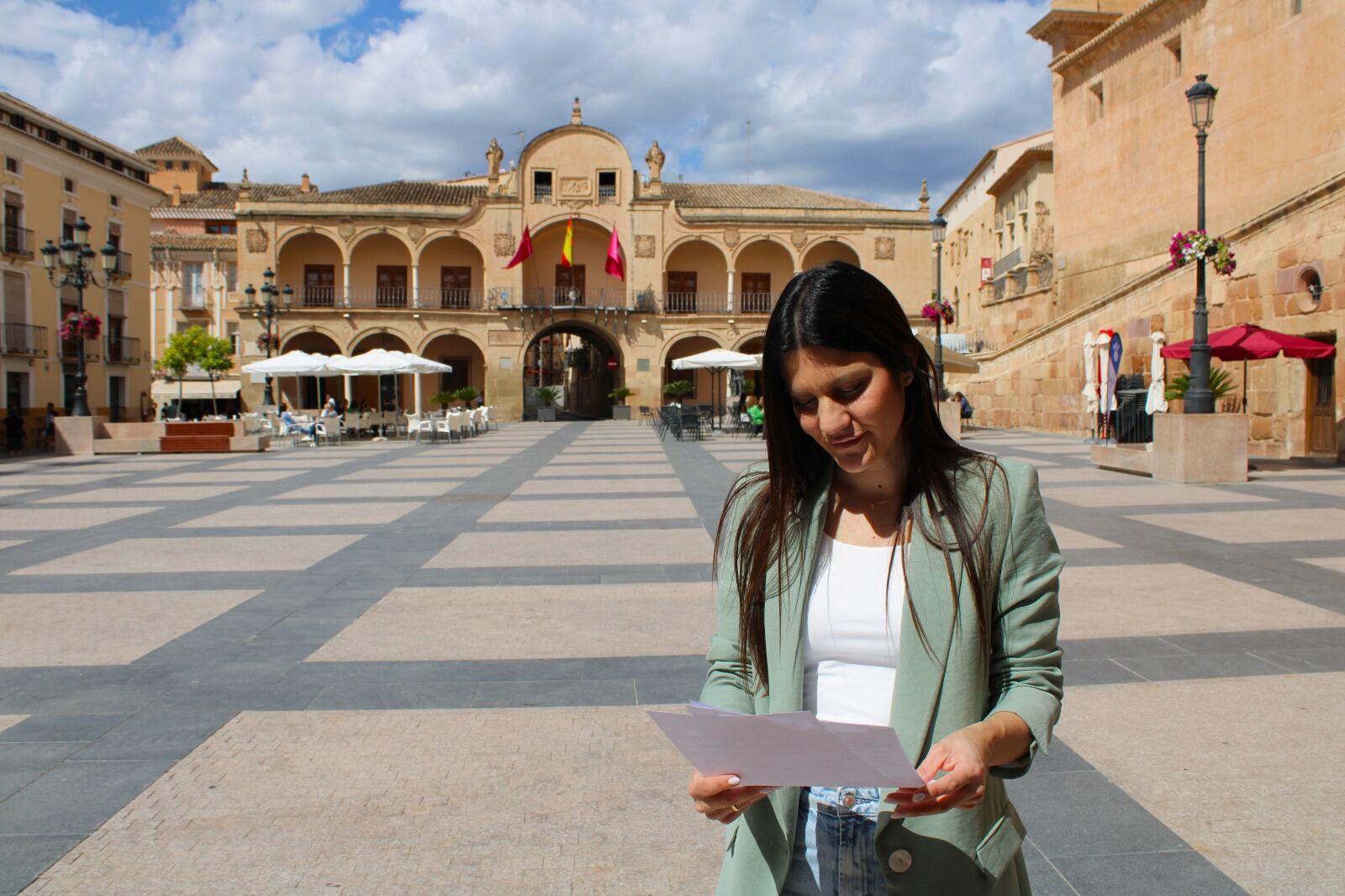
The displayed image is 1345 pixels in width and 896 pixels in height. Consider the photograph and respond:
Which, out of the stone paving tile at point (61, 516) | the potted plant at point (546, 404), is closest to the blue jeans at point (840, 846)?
the stone paving tile at point (61, 516)

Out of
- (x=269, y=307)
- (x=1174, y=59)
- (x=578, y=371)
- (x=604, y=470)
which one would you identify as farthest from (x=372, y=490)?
(x=578, y=371)

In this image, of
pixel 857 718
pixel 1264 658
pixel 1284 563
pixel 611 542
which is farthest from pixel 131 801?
pixel 1284 563

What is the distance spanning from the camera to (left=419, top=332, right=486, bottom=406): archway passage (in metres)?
41.5

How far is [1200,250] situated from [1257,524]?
5.41 meters

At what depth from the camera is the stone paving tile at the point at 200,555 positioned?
23.8ft

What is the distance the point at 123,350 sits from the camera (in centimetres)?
3656

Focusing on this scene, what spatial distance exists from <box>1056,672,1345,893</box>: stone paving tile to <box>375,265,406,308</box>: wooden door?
38.2m

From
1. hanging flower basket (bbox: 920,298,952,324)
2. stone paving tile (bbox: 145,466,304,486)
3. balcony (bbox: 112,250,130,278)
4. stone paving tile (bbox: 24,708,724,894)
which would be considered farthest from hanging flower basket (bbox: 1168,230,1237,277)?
balcony (bbox: 112,250,130,278)

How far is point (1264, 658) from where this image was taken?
464cm

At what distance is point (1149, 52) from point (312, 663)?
88.0ft

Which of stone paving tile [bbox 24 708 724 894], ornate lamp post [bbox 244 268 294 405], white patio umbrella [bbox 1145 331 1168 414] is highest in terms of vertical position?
ornate lamp post [bbox 244 268 294 405]

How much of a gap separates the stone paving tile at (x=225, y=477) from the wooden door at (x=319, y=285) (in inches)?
978

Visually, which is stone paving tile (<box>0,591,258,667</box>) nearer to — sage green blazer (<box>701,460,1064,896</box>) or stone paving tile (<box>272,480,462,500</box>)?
sage green blazer (<box>701,460,1064,896</box>)

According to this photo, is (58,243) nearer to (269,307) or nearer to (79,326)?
(269,307)
